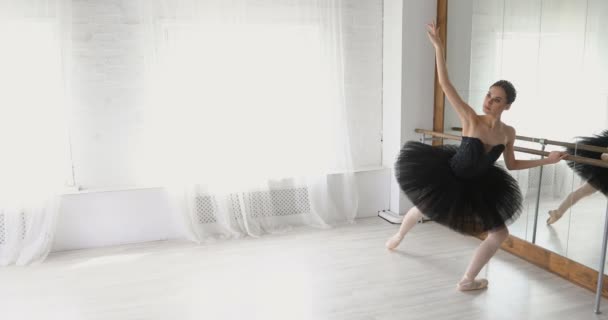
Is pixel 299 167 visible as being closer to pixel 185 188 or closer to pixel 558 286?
pixel 185 188

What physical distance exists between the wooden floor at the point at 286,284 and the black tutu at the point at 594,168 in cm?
65

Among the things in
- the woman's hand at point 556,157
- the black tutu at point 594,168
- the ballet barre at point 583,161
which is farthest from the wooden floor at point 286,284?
the woman's hand at point 556,157

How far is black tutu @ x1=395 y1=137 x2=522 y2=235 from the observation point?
8.11 ft

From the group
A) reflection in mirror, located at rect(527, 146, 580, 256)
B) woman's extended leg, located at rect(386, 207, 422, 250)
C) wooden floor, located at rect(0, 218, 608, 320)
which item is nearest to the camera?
wooden floor, located at rect(0, 218, 608, 320)

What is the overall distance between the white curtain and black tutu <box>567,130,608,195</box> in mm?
3466

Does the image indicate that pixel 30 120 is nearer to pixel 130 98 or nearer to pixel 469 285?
pixel 130 98

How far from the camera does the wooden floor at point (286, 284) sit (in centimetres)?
238

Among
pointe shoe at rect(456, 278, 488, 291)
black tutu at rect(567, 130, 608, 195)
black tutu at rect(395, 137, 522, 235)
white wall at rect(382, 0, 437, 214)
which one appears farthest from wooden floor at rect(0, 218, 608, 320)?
white wall at rect(382, 0, 437, 214)

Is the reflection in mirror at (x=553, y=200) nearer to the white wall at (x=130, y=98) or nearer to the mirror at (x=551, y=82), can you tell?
the mirror at (x=551, y=82)

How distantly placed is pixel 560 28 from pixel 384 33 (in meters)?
1.58

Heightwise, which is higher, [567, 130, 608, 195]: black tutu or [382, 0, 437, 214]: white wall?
[382, 0, 437, 214]: white wall

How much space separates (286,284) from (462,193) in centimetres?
119

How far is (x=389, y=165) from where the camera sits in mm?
4094

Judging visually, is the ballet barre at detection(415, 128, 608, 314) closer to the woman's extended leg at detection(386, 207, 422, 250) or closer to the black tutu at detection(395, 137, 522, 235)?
the black tutu at detection(395, 137, 522, 235)
